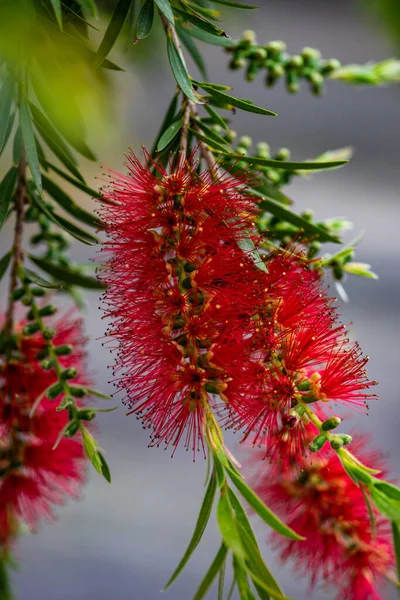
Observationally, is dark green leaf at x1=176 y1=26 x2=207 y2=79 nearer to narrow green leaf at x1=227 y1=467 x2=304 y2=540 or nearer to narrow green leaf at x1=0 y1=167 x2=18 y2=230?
narrow green leaf at x1=0 y1=167 x2=18 y2=230

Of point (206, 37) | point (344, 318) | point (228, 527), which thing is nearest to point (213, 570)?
point (228, 527)

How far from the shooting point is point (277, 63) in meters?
0.65

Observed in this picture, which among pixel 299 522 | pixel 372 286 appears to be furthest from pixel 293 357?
pixel 372 286

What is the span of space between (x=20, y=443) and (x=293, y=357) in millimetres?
293

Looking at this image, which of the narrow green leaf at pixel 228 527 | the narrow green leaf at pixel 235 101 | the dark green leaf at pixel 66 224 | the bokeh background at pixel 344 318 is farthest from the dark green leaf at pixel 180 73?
the bokeh background at pixel 344 318

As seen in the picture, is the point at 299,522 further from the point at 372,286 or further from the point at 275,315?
the point at 372,286

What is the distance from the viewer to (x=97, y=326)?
1649 mm

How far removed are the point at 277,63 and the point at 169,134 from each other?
0.23 metres

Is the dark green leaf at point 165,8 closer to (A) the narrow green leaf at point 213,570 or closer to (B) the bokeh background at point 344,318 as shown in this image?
(A) the narrow green leaf at point 213,570

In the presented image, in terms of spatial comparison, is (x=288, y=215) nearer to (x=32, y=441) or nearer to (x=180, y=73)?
(x=180, y=73)

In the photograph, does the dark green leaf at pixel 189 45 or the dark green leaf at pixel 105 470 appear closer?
the dark green leaf at pixel 105 470

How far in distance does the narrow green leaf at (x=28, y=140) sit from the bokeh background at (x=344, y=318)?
96cm

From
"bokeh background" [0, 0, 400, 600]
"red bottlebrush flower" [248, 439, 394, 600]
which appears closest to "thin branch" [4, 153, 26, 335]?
"red bottlebrush flower" [248, 439, 394, 600]

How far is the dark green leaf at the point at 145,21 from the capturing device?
467mm
